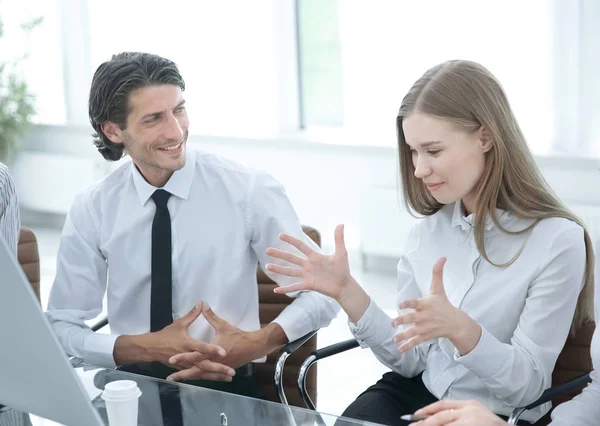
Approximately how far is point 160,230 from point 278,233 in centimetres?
31

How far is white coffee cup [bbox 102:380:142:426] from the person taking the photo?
142 centimetres

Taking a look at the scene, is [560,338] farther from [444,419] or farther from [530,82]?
[530,82]

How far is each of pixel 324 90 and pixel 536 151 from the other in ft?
5.02

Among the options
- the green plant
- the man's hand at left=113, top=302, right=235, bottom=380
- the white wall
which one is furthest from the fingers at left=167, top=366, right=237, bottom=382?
the green plant

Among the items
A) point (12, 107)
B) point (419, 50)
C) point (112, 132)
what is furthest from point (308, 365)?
point (12, 107)

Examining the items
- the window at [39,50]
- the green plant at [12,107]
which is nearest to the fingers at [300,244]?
the green plant at [12,107]

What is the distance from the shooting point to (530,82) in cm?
439

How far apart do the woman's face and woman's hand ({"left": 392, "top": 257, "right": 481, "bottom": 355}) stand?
0.98ft

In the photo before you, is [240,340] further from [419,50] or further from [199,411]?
[419,50]

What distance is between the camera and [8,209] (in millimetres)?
1902

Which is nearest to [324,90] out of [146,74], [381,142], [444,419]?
[381,142]

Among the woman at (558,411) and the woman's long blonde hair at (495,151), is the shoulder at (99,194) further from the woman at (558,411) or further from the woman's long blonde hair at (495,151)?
the woman at (558,411)

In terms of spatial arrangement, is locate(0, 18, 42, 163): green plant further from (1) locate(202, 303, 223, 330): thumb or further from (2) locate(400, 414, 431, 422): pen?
(2) locate(400, 414, 431, 422): pen

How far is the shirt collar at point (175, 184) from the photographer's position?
2.26m
